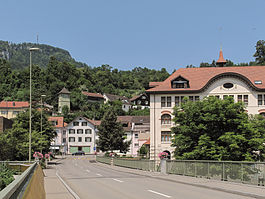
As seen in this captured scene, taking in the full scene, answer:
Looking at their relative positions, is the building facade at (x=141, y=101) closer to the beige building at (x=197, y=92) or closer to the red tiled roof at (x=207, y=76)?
the red tiled roof at (x=207, y=76)

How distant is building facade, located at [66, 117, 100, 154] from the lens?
117 metres

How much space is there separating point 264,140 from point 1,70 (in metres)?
162

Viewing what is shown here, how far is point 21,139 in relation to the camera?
55125mm

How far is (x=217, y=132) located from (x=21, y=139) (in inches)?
1240

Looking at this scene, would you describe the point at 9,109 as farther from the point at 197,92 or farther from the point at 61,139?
the point at 197,92

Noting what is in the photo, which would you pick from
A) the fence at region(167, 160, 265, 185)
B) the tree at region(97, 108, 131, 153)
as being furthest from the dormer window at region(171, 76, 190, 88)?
the fence at region(167, 160, 265, 185)

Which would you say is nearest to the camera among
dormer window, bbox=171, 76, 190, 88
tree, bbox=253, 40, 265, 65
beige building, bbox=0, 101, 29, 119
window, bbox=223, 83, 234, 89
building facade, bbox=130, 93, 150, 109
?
window, bbox=223, 83, 234, 89

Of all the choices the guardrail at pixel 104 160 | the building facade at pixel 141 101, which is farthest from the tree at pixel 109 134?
the building facade at pixel 141 101

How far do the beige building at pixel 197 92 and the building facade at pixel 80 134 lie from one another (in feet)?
198

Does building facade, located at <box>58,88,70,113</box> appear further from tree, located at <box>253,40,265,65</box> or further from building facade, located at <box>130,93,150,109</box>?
tree, located at <box>253,40,265,65</box>

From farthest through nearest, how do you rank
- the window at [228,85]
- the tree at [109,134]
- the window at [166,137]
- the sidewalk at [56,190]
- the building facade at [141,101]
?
the building facade at [141,101] < the tree at [109,134] < the window at [166,137] < the window at [228,85] < the sidewalk at [56,190]

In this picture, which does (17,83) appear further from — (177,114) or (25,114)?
(177,114)

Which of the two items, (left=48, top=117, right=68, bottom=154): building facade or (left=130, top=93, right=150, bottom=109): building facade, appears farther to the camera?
(left=130, top=93, right=150, bottom=109): building facade

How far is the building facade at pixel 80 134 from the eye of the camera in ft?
383
